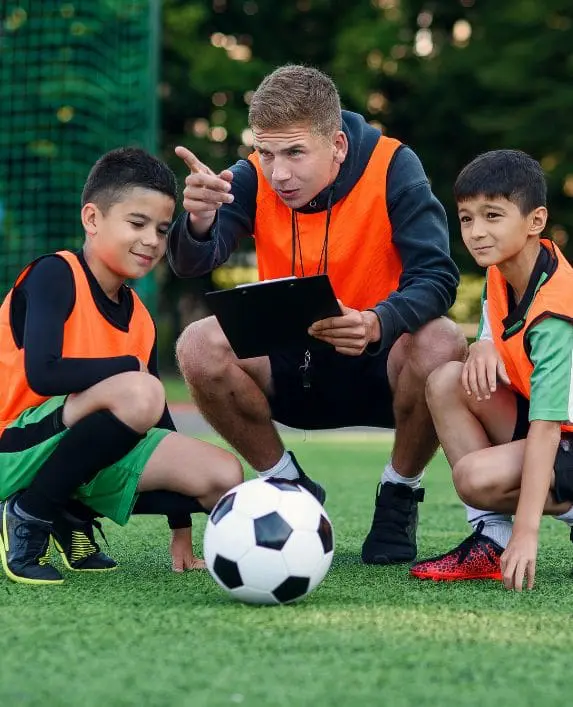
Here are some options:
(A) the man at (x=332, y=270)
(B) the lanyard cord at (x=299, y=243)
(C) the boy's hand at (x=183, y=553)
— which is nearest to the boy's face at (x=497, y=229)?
(A) the man at (x=332, y=270)

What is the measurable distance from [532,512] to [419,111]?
19533mm

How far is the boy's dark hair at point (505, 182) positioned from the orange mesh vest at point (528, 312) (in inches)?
6.3

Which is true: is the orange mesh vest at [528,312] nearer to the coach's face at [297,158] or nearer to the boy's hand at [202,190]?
the coach's face at [297,158]

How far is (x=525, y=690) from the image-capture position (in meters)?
2.02

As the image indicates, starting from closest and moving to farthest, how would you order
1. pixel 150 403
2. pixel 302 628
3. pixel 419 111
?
pixel 302 628, pixel 150 403, pixel 419 111

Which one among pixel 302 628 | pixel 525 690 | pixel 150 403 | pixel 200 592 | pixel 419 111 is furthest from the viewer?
pixel 419 111

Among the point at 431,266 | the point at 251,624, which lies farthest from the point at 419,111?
the point at 251,624

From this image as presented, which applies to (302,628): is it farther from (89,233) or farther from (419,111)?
(419,111)

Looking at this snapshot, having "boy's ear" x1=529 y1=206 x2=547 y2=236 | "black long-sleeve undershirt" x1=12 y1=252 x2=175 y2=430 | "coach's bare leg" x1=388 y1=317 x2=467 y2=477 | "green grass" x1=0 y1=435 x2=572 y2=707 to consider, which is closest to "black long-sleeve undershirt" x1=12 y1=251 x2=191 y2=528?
"black long-sleeve undershirt" x1=12 y1=252 x2=175 y2=430

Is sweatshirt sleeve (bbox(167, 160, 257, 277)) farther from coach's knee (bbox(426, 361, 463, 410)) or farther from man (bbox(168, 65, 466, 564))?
coach's knee (bbox(426, 361, 463, 410))

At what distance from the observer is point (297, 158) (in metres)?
3.60

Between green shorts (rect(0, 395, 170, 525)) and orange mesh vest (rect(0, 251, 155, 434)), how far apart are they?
0.05 meters

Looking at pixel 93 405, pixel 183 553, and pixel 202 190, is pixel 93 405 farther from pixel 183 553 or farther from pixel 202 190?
pixel 202 190

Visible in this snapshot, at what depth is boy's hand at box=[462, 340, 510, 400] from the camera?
3.27 meters
